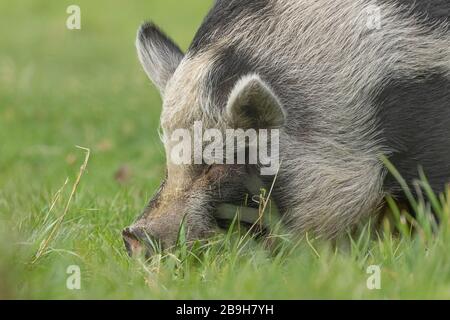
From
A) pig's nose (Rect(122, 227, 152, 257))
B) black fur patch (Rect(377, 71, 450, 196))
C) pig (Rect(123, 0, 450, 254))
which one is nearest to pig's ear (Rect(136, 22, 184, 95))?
pig (Rect(123, 0, 450, 254))

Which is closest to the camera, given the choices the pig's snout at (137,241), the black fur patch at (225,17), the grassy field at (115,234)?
the grassy field at (115,234)

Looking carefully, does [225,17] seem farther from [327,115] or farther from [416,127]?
[416,127]

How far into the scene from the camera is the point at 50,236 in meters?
4.64

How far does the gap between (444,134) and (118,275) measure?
6.16ft

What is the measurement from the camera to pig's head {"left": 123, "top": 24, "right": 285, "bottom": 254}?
490 centimetres


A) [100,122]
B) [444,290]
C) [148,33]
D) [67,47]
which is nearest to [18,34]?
[67,47]

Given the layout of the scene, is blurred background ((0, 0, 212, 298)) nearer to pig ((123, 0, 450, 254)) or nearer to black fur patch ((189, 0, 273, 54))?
pig ((123, 0, 450, 254))

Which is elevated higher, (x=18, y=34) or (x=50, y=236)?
(x=18, y=34)

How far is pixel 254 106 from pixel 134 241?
90cm

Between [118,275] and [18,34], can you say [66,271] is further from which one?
[18,34]

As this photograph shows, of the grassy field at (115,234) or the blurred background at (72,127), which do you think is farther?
the blurred background at (72,127)

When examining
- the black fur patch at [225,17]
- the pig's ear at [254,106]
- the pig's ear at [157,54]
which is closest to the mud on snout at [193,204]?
the pig's ear at [254,106]

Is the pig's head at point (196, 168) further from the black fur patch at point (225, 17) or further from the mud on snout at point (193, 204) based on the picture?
the black fur patch at point (225, 17)

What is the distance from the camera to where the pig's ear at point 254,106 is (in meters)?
4.86
